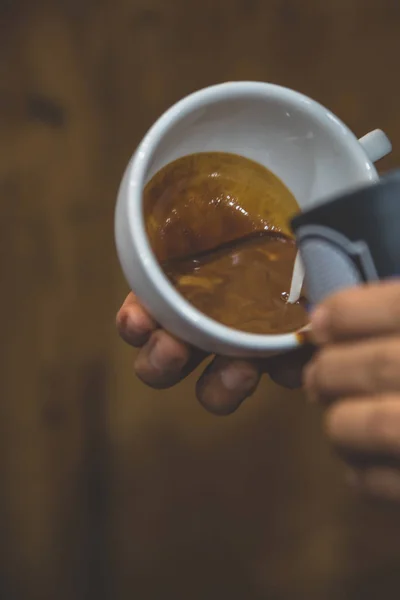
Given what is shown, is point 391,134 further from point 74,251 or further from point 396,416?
point 396,416

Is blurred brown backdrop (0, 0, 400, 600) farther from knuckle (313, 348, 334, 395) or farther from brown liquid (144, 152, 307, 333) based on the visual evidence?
knuckle (313, 348, 334, 395)

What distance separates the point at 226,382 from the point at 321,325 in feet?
0.64

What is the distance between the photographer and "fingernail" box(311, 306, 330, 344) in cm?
37

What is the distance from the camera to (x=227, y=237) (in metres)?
0.56

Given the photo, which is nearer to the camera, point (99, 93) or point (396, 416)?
point (396, 416)

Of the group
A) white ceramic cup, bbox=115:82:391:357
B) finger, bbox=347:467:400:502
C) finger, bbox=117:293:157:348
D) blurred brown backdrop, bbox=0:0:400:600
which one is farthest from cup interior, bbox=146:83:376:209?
blurred brown backdrop, bbox=0:0:400:600

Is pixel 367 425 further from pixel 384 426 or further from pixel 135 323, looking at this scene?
pixel 135 323

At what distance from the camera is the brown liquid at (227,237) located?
51cm

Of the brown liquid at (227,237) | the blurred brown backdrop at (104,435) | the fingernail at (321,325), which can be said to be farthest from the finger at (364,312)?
the blurred brown backdrop at (104,435)

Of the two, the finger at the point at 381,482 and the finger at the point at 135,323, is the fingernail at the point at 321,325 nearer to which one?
the finger at the point at 381,482

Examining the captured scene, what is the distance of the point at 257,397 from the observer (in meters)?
0.98

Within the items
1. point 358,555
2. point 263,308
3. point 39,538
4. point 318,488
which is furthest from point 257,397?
point 263,308

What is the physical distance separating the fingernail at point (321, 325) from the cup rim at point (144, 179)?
0.06 metres

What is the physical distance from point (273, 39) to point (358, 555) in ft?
2.65
